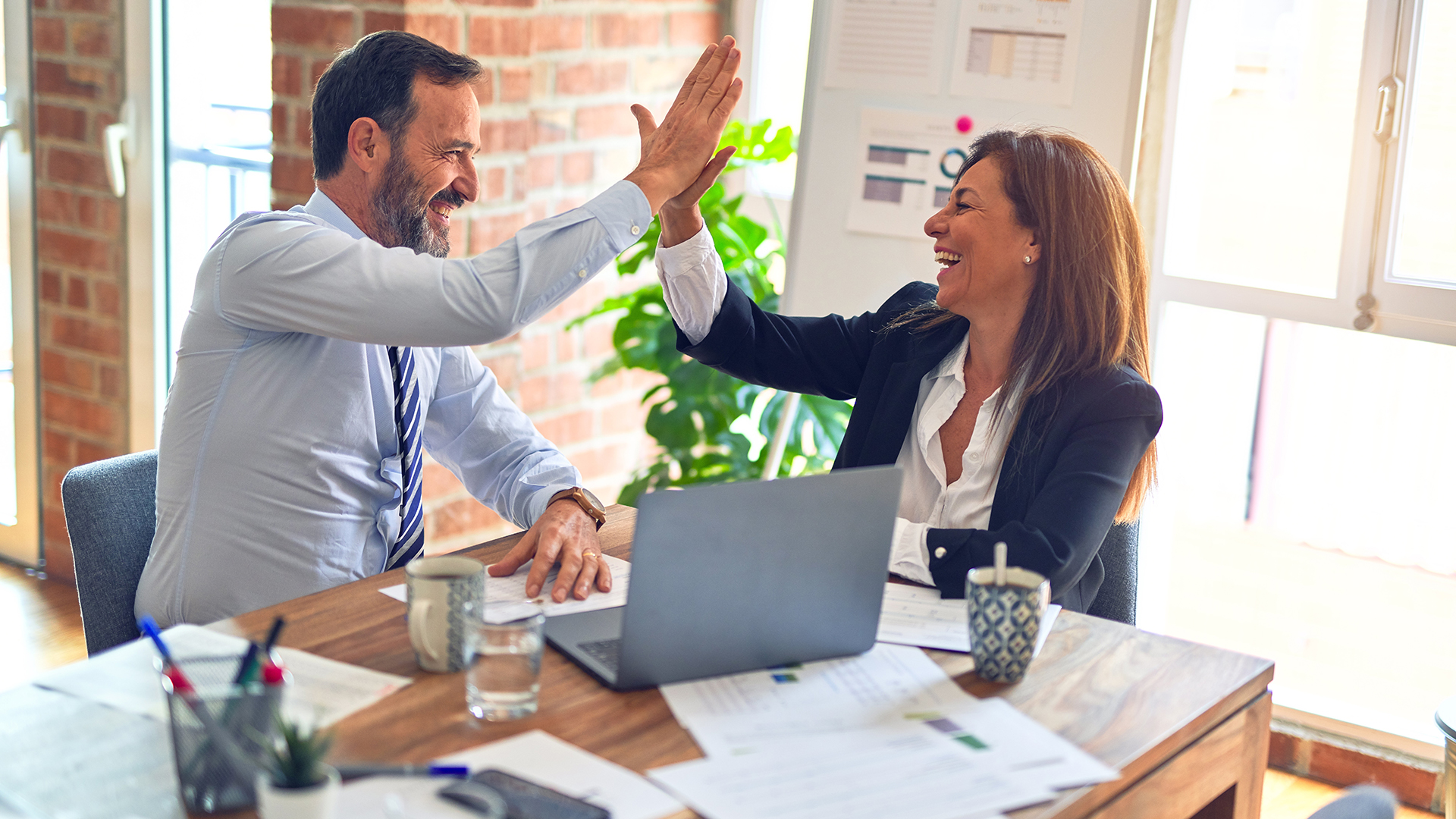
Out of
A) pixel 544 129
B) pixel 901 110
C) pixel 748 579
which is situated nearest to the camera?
pixel 748 579

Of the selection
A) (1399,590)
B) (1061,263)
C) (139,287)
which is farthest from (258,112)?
(1399,590)

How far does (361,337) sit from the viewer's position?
5.20 ft

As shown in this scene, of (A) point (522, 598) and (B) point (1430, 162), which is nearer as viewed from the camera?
(A) point (522, 598)

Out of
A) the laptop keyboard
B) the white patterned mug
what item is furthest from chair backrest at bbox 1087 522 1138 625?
the white patterned mug

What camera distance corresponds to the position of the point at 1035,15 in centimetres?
248

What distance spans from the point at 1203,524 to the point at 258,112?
2.44 metres

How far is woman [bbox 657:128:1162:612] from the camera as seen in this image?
175 centimetres

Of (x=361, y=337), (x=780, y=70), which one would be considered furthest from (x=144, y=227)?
(x=361, y=337)

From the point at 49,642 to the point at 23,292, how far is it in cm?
93

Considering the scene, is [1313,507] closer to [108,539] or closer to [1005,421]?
[1005,421]

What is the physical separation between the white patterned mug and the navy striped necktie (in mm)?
573

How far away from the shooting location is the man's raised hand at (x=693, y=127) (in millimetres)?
1700

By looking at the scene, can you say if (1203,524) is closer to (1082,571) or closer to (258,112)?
(1082,571)

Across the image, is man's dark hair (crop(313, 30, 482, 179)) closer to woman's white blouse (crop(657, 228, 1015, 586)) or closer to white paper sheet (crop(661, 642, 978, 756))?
woman's white blouse (crop(657, 228, 1015, 586))
